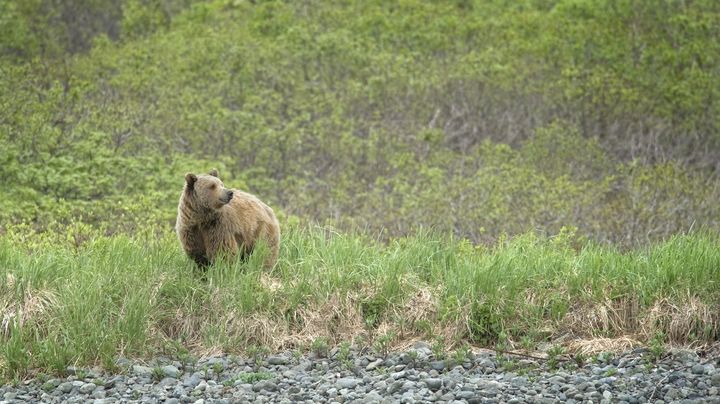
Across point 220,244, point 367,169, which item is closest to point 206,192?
point 220,244

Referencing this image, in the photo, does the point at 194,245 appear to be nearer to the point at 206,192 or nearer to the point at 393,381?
the point at 206,192

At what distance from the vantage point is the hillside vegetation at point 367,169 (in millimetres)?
7652

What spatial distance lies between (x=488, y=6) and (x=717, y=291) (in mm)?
15822

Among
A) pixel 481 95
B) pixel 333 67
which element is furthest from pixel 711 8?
pixel 333 67

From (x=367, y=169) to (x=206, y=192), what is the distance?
352 inches

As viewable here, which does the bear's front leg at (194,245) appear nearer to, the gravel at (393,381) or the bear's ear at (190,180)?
the bear's ear at (190,180)

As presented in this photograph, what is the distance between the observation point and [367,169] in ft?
54.4

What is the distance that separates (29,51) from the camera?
21.0 meters

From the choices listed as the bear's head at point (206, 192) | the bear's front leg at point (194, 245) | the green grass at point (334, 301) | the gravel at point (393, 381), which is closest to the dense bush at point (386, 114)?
the bear's front leg at point (194, 245)

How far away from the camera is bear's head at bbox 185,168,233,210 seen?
25.1 feet

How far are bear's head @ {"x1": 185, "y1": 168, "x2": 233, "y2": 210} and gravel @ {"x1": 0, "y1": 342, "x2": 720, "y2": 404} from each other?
44.6 inches

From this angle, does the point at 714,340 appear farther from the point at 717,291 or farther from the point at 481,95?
the point at 481,95

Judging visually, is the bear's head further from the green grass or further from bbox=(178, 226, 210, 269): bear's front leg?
the green grass

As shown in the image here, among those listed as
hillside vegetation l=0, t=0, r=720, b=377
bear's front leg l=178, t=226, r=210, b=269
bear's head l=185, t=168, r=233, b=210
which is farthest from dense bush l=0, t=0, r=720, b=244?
bear's head l=185, t=168, r=233, b=210
